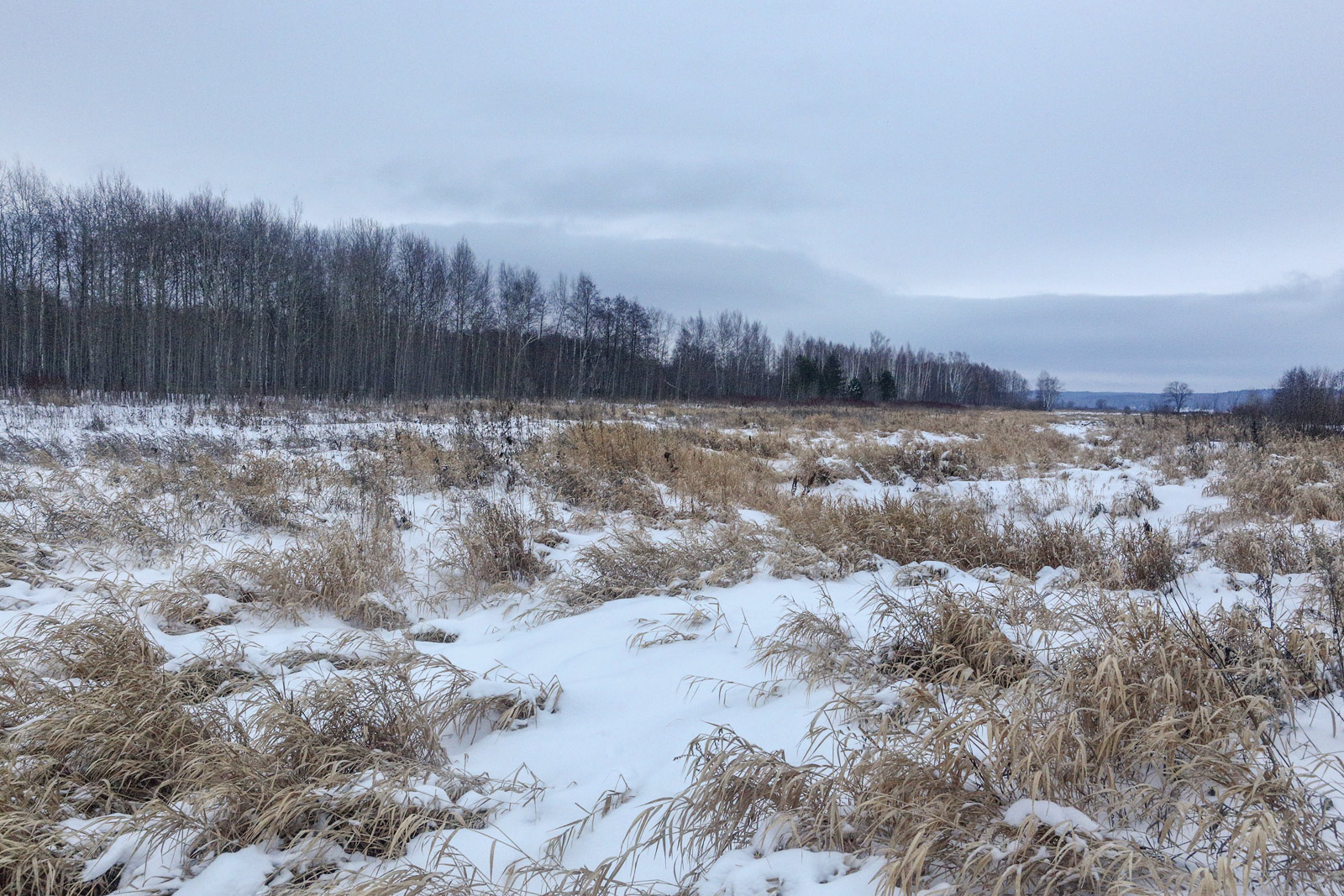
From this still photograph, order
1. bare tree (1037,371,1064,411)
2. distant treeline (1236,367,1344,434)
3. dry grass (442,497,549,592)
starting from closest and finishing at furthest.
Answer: dry grass (442,497,549,592) → distant treeline (1236,367,1344,434) → bare tree (1037,371,1064,411)

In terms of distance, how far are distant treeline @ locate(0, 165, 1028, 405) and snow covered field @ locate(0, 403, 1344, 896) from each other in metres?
28.4

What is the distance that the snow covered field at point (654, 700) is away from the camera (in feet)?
6.49

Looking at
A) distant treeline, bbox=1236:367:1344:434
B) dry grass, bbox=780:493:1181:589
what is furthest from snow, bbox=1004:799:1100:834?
distant treeline, bbox=1236:367:1344:434

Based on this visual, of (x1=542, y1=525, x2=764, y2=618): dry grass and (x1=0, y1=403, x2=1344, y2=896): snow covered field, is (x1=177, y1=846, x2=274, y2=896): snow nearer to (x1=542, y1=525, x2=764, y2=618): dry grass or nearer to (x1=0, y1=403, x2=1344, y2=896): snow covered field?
(x1=0, y1=403, x2=1344, y2=896): snow covered field

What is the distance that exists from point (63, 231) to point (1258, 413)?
5072cm

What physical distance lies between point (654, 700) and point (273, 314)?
42.4 meters

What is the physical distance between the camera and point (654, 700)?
3.33 metres

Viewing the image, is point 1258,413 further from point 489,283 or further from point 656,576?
point 489,283

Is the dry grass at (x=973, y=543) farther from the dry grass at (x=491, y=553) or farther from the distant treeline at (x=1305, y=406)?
the distant treeline at (x=1305, y=406)

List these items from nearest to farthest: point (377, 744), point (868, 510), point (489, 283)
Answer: point (377, 744), point (868, 510), point (489, 283)

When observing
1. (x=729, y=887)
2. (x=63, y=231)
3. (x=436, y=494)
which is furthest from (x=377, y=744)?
(x=63, y=231)

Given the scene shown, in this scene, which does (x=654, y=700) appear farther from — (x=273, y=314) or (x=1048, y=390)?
(x=1048, y=390)

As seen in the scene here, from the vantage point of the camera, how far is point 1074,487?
32.7 ft

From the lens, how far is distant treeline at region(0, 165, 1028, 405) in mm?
28797
